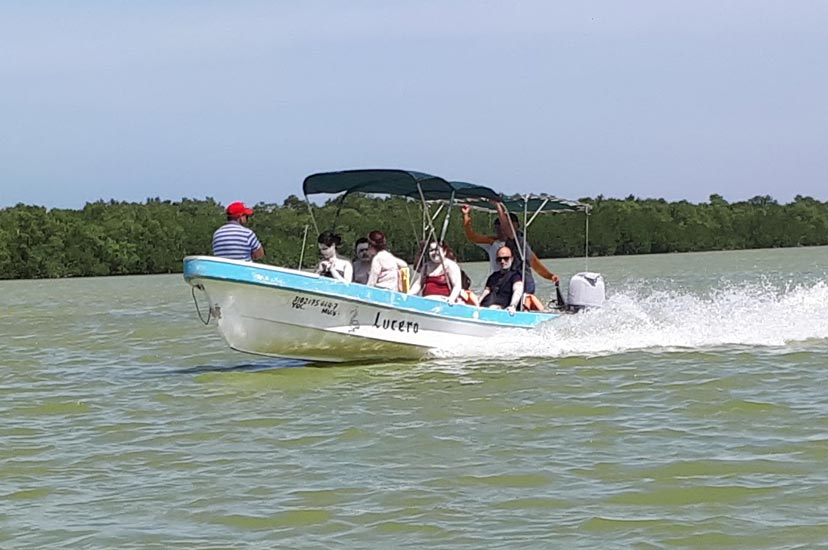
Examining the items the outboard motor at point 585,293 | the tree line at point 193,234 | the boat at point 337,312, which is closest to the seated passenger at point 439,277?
the boat at point 337,312

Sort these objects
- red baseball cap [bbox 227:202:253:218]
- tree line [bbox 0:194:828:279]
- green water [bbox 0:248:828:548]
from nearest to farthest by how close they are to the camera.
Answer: green water [bbox 0:248:828:548]
red baseball cap [bbox 227:202:253:218]
tree line [bbox 0:194:828:279]

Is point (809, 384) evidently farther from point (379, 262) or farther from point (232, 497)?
point (232, 497)

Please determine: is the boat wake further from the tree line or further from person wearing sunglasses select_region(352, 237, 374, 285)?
the tree line

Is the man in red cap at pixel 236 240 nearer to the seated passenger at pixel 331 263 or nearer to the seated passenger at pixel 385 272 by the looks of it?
the seated passenger at pixel 331 263

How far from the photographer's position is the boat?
1386 centimetres

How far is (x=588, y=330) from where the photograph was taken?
53.8 feet

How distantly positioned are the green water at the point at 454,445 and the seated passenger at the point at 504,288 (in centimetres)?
51

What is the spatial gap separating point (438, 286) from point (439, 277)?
0.10 m

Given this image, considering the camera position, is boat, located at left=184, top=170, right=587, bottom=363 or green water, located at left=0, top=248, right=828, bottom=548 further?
boat, located at left=184, top=170, right=587, bottom=363

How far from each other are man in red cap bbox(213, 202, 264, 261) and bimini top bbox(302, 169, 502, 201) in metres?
1.74

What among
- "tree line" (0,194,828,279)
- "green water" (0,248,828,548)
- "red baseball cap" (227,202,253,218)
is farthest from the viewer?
"tree line" (0,194,828,279)

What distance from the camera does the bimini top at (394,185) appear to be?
14938 millimetres

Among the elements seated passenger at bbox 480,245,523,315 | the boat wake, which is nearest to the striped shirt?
the boat wake

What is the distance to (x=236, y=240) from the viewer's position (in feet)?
45.2
